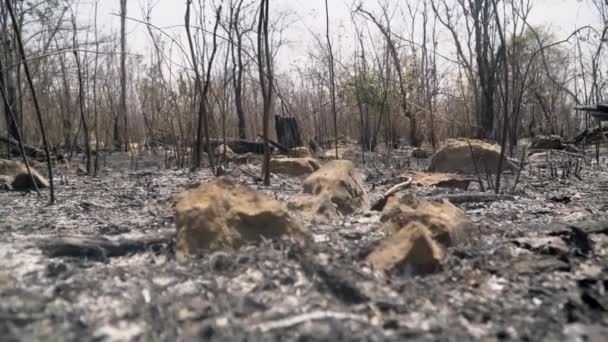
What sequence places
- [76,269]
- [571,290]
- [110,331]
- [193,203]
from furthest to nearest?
1. [193,203]
2. [76,269]
3. [571,290]
4. [110,331]

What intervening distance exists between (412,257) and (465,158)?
8.27 ft

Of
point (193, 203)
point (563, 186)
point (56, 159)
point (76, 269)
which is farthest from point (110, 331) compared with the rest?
point (56, 159)

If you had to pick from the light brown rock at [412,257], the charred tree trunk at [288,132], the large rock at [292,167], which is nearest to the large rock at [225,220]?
the light brown rock at [412,257]

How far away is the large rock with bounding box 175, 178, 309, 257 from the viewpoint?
46.6 inches

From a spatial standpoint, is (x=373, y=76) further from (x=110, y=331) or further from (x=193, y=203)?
(x=110, y=331)

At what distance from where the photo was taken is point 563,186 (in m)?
2.44

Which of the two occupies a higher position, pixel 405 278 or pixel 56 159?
pixel 56 159

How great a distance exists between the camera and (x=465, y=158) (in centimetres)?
338

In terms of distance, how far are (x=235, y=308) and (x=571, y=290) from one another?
28.2 inches

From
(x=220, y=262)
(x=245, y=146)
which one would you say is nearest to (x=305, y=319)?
(x=220, y=262)

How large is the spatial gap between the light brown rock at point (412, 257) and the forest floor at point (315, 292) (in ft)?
0.10

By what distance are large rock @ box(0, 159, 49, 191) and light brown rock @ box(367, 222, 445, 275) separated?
2249mm

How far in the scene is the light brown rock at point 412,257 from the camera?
3.48ft

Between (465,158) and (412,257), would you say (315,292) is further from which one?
(465,158)
